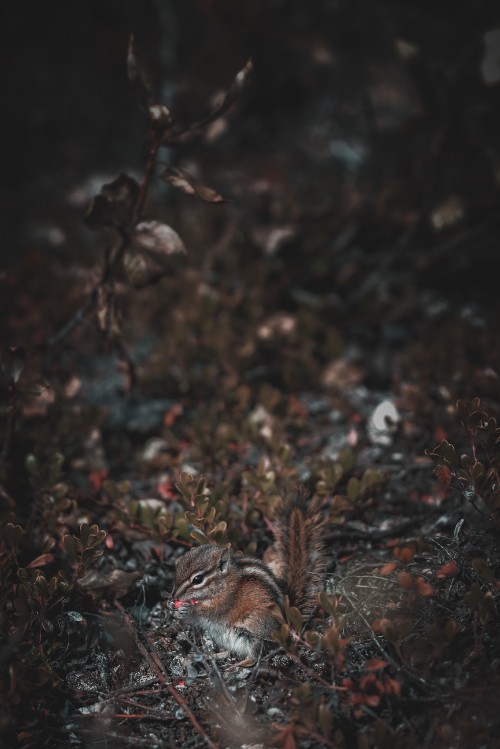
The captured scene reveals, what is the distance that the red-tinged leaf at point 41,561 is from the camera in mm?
2865

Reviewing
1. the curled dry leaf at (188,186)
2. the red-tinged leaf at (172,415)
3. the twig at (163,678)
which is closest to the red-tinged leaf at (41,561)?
the twig at (163,678)

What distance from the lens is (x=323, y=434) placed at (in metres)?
4.18

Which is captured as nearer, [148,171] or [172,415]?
[148,171]

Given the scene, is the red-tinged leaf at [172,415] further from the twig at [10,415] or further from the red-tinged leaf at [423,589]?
the red-tinged leaf at [423,589]

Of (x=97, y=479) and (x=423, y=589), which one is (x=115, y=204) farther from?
(x=423, y=589)

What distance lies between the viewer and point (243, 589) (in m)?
2.73

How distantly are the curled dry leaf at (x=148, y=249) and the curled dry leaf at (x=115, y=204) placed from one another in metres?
0.09

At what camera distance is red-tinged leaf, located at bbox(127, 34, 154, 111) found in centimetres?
294

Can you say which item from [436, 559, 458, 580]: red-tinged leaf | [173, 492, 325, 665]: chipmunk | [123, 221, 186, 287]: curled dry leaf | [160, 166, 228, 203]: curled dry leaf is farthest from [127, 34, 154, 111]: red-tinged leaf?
[436, 559, 458, 580]: red-tinged leaf

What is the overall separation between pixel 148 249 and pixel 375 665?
2188 millimetres

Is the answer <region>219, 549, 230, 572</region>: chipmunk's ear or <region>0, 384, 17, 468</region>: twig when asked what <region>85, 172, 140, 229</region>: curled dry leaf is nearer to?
<region>0, 384, 17, 468</region>: twig

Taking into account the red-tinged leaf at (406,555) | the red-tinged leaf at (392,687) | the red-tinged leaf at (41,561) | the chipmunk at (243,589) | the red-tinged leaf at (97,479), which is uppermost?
the red-tinged leaf at (406,555)

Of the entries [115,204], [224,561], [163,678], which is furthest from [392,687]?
[115,204]

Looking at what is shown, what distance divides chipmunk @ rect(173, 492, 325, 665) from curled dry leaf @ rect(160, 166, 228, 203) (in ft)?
4.91
